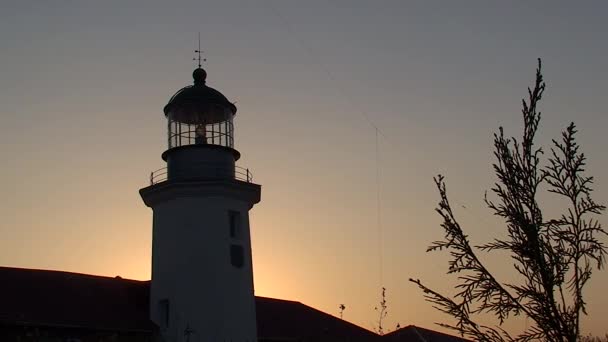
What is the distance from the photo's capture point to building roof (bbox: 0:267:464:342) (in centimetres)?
2197

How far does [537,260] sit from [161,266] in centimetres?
1840

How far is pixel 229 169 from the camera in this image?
24.9m

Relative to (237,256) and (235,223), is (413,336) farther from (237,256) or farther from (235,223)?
(235,223)

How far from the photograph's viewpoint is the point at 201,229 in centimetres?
2409

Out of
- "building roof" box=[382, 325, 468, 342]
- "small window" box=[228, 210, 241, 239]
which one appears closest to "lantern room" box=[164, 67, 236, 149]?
"small window" box=[228, 210, 241, 239]

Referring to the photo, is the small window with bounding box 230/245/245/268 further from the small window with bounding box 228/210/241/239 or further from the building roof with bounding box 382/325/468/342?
the building roof with bounding box 382/325/468/342

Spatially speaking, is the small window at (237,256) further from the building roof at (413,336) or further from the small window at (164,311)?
the building roof at (413,336)

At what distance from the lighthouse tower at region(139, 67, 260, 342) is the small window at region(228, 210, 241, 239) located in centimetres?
3

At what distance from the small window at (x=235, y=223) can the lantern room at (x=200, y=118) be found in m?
2.05

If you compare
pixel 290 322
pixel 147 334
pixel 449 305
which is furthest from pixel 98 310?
pixel 449 305

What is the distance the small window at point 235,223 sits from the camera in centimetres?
2472

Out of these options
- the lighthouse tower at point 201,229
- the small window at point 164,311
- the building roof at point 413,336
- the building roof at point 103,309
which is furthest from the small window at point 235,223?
the building roof at point 413,336

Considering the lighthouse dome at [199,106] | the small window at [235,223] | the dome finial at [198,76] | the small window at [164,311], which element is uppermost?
the dome finial at [198,76]

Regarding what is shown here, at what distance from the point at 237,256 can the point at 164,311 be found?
2.65m
